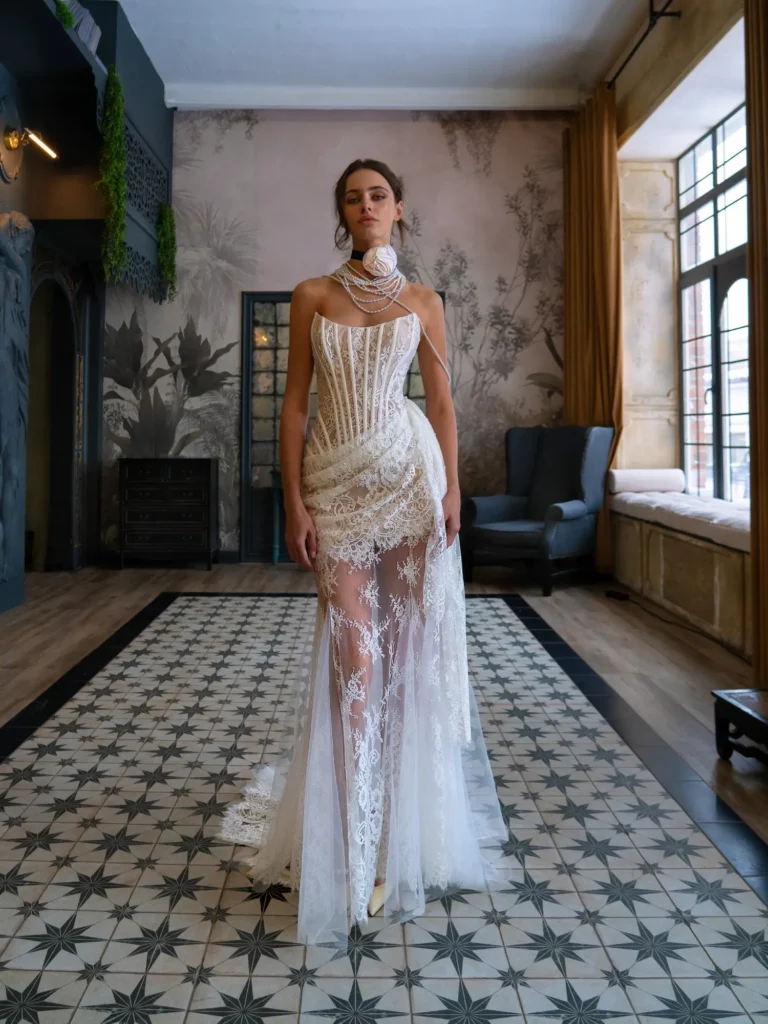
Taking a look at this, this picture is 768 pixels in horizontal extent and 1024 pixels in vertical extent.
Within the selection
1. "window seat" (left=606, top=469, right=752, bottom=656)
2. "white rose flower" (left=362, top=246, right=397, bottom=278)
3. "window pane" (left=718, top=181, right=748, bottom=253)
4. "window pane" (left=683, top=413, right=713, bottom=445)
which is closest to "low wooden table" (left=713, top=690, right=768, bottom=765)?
"window seat" (left=606, top=469, right=752, bottom=656)

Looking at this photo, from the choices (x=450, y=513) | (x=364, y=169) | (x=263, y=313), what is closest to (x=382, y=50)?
(x=263, y=313)

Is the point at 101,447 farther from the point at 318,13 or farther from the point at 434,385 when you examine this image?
the point at 434,385

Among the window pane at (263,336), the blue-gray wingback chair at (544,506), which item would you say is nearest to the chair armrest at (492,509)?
the blue-gray wingback chair at (544,506)

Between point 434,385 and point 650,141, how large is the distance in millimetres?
4934

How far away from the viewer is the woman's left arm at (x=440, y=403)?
1887 millimetres

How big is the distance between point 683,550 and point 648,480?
132 centimetres

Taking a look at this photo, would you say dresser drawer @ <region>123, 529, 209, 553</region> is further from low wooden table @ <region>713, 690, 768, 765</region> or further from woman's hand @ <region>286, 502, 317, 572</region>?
woman's hand @ <region>286, 502, 317, 572</region>

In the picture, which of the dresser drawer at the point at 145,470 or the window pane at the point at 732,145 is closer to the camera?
the window pane at the point at 732,145

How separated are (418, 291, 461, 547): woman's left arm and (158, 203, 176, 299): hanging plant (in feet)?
17.3

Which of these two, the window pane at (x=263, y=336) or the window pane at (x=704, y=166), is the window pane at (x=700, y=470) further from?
the window pane at (x=263, y=336)

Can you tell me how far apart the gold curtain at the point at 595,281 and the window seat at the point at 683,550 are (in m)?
0.26

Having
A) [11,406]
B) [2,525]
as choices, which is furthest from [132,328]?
[2,525]

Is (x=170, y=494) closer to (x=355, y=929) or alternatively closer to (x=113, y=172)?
(x=113, y=172)

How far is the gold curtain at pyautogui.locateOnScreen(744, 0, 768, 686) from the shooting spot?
10.9 ft
